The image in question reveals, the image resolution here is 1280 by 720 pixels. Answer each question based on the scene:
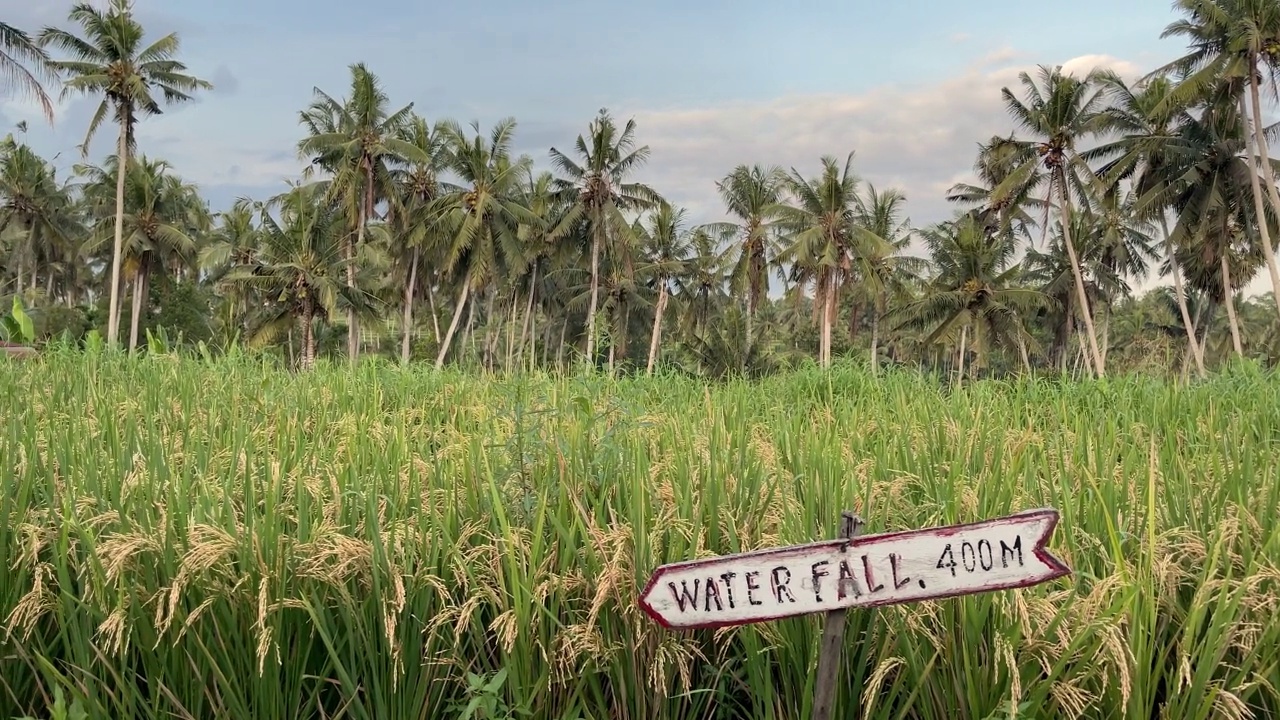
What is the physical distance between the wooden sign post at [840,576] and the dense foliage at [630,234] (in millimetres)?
16687

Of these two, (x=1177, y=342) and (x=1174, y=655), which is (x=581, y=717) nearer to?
(x=1174, y=655)

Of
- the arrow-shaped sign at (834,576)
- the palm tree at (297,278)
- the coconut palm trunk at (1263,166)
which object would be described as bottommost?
the arrow-shaped sign at (834,576)

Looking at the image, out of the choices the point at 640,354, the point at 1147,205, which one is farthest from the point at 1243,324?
the point at 640,354

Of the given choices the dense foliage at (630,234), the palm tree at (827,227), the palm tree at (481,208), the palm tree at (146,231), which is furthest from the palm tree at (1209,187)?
the palm tree at (146,231)

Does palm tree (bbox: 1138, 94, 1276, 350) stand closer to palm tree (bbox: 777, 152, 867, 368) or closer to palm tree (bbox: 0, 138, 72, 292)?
palm tree (bbox: 777, 152, 867, 368)

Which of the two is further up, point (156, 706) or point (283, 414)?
point (283, 414)

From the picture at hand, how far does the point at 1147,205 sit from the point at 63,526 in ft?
101

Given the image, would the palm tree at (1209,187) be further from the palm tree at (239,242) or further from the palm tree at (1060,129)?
the palm tree at (239,242)

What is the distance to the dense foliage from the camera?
25172 mm

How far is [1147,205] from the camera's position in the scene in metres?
26.0

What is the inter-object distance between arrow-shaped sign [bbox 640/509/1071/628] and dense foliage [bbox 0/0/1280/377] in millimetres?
16680

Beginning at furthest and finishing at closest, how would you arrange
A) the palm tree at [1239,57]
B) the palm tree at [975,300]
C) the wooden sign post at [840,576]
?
the palm tree at [975,300], the palm tree at [1239,57], the wooden sign post at [840,576]

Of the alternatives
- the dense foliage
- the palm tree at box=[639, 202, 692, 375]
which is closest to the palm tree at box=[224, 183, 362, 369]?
the dense foliage

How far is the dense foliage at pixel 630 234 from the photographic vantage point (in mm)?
25172
